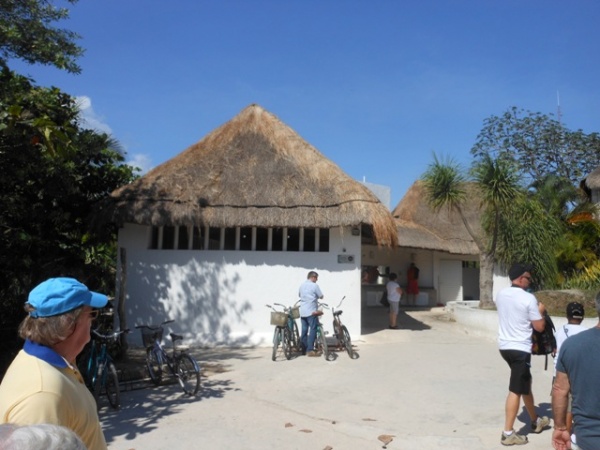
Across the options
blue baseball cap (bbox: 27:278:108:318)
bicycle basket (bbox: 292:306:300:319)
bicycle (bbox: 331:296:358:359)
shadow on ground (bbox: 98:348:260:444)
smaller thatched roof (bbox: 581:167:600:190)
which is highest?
smaller thatched roof (bbox: 581:167:600:190)

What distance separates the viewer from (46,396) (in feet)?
6.57

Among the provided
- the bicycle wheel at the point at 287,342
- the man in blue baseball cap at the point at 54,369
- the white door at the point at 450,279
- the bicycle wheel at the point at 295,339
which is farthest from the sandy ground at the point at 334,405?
the white door at the point at 450,279

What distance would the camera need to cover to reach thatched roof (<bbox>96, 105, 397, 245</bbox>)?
11.9 m

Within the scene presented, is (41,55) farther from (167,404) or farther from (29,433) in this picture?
(29,433)

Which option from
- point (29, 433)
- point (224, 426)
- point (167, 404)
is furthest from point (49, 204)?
point (29, 433)

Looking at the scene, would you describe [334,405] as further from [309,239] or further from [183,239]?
[183,239]

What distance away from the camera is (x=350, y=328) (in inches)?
484

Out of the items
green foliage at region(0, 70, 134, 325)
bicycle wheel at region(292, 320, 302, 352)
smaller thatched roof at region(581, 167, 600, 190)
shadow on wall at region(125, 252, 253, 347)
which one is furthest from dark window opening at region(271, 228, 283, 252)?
smaller thatched roof at region(581, 167, 600, 190)

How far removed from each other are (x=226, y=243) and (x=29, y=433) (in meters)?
11.0

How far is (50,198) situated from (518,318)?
1023 cm

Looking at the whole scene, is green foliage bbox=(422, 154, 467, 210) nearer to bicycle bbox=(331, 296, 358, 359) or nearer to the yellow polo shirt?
bicycle bbox=(331, 296, 358, 359)

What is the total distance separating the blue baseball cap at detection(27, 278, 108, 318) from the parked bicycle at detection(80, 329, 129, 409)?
4940mm

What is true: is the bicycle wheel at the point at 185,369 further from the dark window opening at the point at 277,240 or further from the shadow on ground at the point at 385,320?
the shadow on ground at the point at 385,320

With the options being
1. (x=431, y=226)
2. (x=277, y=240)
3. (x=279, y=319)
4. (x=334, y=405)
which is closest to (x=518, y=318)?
(x=334, y=405)
